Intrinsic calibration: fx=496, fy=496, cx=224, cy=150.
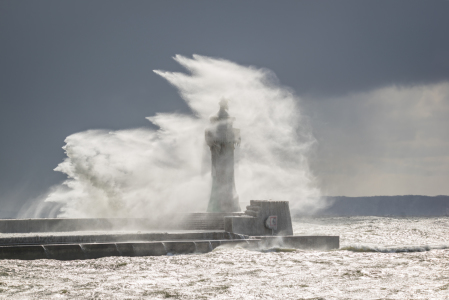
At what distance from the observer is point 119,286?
10.9m

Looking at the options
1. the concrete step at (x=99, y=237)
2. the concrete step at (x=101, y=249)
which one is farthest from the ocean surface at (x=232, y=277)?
the concrete step at (x=99, y=237)

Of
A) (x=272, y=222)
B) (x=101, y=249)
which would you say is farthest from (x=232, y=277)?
(x=272, y=222)

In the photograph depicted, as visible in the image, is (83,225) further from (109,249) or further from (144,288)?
(144,288)

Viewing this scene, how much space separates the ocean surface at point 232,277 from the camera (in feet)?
33.5

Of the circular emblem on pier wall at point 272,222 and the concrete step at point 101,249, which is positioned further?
the circular emblem on pier wall at point 272,222

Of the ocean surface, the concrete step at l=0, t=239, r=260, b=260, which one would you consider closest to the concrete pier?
the concrete step at l=0, t=239, r=260, b=260

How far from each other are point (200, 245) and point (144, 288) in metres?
4.73

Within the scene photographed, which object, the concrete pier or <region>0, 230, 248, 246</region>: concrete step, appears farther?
<region>0, 230, 248, 246</region>: concrete step

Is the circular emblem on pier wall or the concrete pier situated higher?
the circular emblem on pier wall

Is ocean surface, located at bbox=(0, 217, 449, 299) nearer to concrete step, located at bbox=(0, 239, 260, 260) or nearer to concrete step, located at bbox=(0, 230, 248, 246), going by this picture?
concrete step, located at bbox=(0, 239, 260, 260)

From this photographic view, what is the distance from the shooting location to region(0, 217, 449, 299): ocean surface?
10203 mm

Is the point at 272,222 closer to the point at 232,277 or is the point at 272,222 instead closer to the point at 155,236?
the point at 155,236

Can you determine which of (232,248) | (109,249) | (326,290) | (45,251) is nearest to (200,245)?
(232,248)

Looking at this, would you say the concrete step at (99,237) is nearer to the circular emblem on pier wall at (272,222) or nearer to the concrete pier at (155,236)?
the concrete pier at (155,236)
